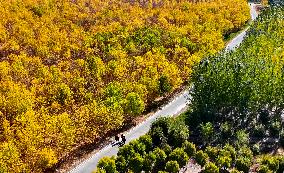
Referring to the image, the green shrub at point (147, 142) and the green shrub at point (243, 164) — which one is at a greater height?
the green shrub at point (147, 142)

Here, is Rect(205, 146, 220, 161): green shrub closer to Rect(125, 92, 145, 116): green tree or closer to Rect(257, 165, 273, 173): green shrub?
Rect(257, 165, 273, 173): green shrub

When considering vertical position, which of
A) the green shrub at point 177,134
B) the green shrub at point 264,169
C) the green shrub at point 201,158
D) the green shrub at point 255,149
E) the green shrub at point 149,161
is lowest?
the green shrub at point 264,169

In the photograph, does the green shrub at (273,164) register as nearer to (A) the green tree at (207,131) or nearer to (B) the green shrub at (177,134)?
(A) the green tree at (207,131)

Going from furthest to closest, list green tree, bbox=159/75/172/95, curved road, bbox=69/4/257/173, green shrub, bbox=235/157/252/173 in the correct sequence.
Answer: green tree, bbox=159/75/172/95, curved road, bbox=69/4/257/173, green shrub, bbox=235/157/252/173

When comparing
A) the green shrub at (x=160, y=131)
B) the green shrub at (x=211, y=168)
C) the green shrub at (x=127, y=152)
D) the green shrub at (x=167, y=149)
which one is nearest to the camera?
the green shrub at (x=211, y=168)

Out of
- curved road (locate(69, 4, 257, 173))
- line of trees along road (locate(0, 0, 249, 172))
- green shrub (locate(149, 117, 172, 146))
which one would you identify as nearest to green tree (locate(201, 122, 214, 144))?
green shrub (locate(149, 117, 172, 146))

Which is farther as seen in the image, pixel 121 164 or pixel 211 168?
pixel 121 164

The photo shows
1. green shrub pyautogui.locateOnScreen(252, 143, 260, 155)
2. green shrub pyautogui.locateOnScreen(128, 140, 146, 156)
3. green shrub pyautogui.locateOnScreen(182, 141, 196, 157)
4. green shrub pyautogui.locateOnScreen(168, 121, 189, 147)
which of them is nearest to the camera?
green shrub pyautogui.locateOnScreen(128, 140, 146, 156)

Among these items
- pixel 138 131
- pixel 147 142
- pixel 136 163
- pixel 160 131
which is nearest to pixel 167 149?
pixel 147 142

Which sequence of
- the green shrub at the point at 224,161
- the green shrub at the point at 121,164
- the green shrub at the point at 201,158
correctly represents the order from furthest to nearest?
the green shrub at the point at 201,158 → the green shrub at the point at 224,161 → the green shrub at the point at 121,164

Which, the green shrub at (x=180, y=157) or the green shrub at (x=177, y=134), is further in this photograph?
the green shrub at (x=177, y=134)

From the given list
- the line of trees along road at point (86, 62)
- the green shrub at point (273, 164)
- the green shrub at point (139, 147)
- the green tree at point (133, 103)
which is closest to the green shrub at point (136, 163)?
the green shrub at point (139, 147)

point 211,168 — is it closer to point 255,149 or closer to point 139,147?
point 139,147
